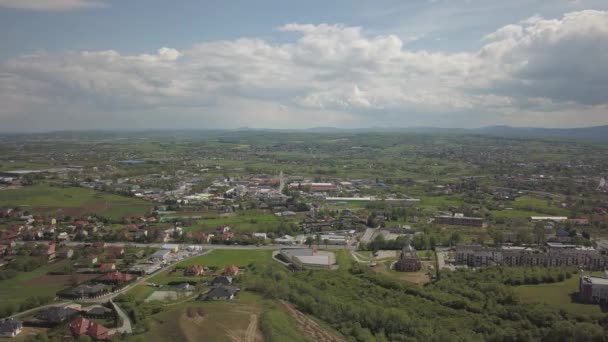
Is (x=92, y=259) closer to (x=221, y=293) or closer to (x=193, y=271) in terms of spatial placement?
(x=193, y=271)

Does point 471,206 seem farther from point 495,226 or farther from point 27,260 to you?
point 27,260

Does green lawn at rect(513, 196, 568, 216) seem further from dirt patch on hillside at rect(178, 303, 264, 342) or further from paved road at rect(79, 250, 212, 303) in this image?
dirt patch on hillside at rect(178, 303, 264, 342)

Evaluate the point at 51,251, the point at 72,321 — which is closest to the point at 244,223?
the point at 51,251

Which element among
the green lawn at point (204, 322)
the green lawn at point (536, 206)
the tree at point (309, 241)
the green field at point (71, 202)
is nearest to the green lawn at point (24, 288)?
the green lawn at point (204, 322)

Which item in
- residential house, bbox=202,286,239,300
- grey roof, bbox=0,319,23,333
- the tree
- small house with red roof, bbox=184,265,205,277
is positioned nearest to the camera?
grey roof, bbox=0,319,23,333

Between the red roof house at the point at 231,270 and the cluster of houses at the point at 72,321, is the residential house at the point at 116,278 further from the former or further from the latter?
Result: the red roof house at the point at 231,270

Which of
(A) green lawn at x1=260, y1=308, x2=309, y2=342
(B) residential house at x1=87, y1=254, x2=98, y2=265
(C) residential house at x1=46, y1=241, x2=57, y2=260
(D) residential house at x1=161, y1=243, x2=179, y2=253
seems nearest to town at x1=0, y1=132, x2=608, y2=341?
(A) green lawn at x1=260, y1=308, x2=309, y2=342
